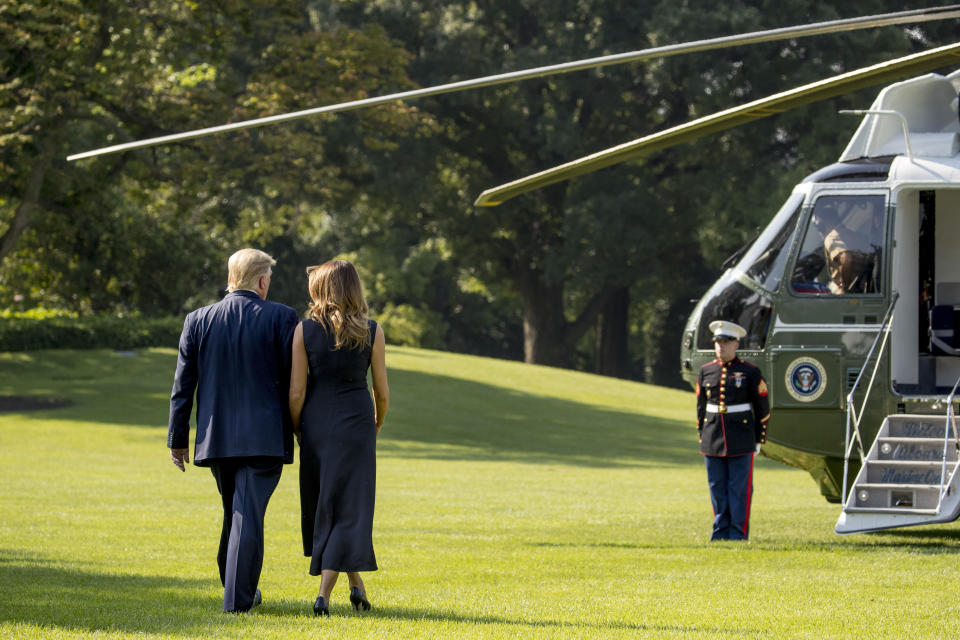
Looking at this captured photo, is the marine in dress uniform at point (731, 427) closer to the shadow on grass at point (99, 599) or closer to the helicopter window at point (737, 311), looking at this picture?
the helicopter window at point (737, 311)

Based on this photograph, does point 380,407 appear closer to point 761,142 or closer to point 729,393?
point 729,393

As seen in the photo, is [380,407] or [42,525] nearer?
[380,407]

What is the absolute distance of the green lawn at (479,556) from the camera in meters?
6.39

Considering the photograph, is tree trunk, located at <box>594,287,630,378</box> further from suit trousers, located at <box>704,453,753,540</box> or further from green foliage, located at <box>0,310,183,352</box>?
suit trousers, located at <box>704,453,753,540</box>

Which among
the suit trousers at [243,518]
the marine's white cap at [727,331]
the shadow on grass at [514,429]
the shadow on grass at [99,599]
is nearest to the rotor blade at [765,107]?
the suit trousers at [243,518]

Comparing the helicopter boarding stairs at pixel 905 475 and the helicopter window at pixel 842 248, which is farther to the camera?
the helicopter window at pixel 842 248

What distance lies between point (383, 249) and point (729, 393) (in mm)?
41768

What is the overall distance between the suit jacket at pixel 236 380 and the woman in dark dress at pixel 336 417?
113mm

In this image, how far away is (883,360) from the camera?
1070 cm

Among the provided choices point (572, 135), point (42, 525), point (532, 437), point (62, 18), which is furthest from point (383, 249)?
point (42, 525)

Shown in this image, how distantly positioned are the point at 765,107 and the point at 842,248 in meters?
4.50

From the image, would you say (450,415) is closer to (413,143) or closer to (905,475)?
(413,143)

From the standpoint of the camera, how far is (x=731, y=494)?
10.6m

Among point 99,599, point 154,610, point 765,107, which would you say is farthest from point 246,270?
point 765,107
